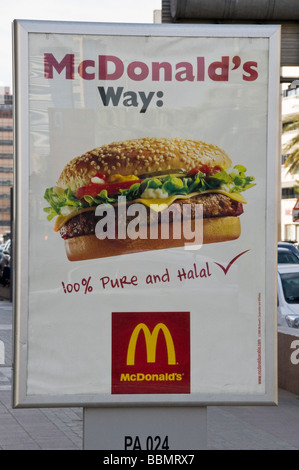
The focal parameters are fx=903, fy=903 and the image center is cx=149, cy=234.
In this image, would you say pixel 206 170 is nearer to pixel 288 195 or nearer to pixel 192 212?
pixel 192 212

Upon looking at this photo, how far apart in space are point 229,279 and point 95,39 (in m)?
1.53

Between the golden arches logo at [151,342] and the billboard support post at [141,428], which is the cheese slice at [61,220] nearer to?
the golden arches logo at [151,342]

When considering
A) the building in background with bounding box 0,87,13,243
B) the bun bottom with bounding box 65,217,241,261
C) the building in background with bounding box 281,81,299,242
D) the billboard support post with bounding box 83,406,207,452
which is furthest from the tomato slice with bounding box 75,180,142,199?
the building in background with bounding box 0,87,13,243

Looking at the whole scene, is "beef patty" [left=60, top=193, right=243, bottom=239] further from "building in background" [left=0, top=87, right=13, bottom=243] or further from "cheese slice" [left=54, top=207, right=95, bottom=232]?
"building in background" [left=0, top=87, right=13, bottom=243]

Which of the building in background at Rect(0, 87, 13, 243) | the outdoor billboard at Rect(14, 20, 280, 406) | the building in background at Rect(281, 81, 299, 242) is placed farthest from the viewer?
the building in background at Rect(0, 87, 13, 243)

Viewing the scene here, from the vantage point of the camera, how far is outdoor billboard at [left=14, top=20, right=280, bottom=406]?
5000 millimetres

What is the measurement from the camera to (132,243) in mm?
5051

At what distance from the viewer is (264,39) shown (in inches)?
201

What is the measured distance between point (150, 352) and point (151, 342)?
0.06 m

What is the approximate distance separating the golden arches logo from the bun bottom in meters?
0.44

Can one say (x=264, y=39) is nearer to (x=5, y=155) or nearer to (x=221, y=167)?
(x=221, y=167)

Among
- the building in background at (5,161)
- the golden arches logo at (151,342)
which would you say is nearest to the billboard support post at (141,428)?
the golden arches logo at (151,342)

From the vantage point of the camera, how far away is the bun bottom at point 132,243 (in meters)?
5.03
